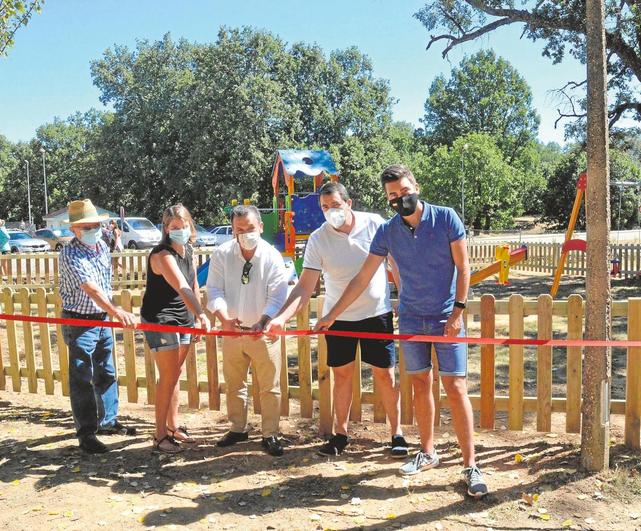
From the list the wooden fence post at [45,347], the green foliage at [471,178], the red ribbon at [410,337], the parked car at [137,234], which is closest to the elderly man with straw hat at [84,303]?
the red ribbon at [410,337]

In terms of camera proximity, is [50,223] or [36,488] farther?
[50,223]

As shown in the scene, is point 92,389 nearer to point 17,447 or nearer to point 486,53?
point 17,447

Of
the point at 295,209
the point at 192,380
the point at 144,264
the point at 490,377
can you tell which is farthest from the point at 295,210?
the point at 490,377

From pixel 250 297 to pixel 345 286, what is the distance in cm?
69

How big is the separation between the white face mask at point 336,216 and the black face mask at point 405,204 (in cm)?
52

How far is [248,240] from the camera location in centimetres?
425

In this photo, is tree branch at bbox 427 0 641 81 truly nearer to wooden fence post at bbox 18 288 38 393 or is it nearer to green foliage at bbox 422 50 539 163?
wooden fence post at bbox 18 288 38 393

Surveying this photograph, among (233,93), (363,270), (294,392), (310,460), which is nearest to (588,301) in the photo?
(363,270)

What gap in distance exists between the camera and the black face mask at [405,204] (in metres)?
3.67

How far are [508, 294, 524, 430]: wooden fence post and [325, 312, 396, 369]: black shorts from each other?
99 cm

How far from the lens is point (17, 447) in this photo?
4832mm

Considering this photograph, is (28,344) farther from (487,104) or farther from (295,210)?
(487,104)

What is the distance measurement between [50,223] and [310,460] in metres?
58.6

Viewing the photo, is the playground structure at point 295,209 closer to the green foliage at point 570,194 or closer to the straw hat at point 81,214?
the straw hat at point 81,214
